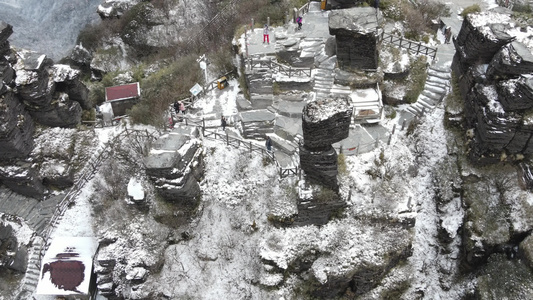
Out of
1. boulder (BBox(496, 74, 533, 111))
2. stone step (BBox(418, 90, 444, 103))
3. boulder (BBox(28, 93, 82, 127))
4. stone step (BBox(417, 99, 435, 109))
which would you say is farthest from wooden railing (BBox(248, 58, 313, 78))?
boulder (BBox(28, 93, 82, 127))

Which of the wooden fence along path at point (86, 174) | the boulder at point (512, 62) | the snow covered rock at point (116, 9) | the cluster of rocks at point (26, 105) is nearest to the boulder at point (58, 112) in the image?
the cluster of rocks at point (26, 105)

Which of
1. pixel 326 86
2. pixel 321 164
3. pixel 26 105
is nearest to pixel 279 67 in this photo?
pixel 326 86

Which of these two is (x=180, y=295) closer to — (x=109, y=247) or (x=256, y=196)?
(x=109, y=247)

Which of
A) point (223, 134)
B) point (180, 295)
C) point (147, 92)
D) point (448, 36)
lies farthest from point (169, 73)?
point (448, 36)

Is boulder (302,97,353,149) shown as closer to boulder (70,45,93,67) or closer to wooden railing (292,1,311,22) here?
wooden railing (292,1,311,22)

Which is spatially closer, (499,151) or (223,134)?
(499,151)

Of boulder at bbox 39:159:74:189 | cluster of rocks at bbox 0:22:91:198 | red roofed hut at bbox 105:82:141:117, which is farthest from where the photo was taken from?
red roofed hut at bbox 105:82:141:117
